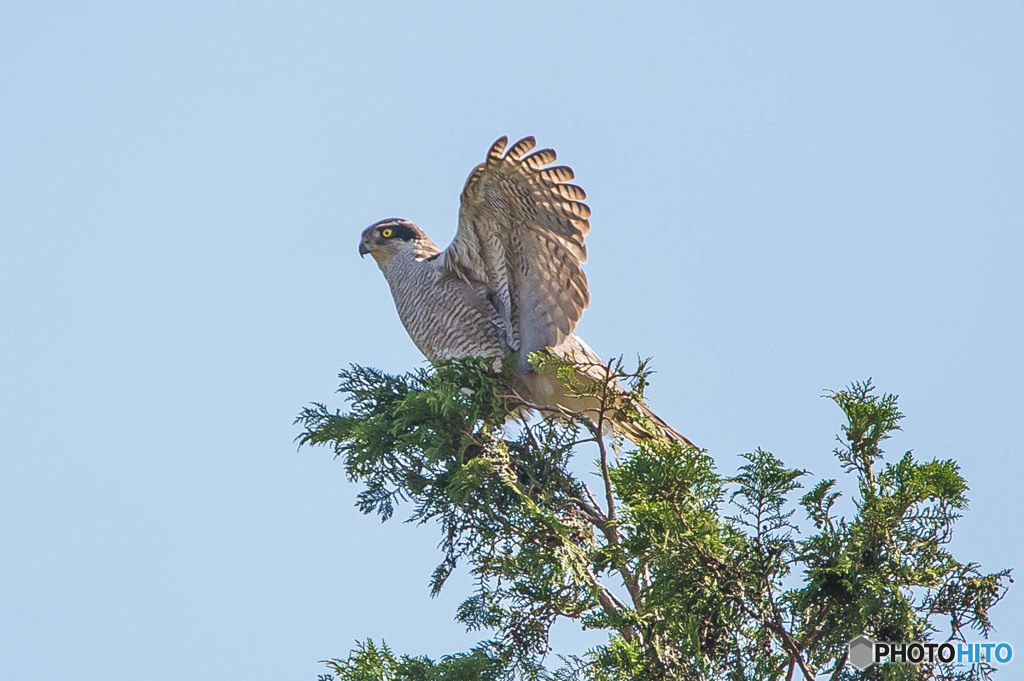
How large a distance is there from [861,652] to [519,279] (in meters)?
2.60

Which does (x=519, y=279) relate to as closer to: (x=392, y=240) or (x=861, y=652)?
(x=392, y=240)

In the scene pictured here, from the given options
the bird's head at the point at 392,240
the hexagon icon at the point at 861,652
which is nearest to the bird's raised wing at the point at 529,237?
the bird's head at the point at 392,240

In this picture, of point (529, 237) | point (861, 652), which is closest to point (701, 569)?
point (861, 652)

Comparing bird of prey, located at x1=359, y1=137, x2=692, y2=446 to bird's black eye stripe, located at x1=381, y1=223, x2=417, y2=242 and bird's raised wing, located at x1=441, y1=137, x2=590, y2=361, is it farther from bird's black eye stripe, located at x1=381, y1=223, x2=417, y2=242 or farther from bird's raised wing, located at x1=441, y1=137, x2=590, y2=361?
bird's black eye stripe, located at x1=381, y1=223, x2=417, y2=242

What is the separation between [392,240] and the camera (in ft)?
22.2

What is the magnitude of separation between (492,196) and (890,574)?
2588mm

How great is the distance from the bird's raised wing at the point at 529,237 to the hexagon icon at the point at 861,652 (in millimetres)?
2287

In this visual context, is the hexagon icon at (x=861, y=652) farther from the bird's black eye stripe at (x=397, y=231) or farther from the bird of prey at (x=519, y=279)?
the bird's black eye stripe at (x=397, y=231)

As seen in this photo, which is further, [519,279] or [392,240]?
[392,240]

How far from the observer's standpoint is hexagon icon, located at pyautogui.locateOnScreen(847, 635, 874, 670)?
137 inches

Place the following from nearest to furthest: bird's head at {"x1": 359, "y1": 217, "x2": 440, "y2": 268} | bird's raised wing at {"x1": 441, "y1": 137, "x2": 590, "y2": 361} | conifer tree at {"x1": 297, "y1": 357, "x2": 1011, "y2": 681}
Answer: conifer tree at {"x1": 297, "y1": 357, "x2": 1011, "y2": 681} → bird's raised wing at {"x1": 441, "y1": 137, "x2": 590, "y2": 361} → bird's head at {"x1": 359, "y1": 217, "x2": 440, "y2": 268}

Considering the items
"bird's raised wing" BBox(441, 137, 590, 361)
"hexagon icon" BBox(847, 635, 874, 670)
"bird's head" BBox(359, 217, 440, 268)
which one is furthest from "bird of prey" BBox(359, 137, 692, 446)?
"hexagon icon" BBox(847, 635, 874, 670)

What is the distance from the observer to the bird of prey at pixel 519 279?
17.1ft

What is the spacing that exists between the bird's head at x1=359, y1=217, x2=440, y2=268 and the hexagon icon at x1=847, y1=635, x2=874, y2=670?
3791 mm
